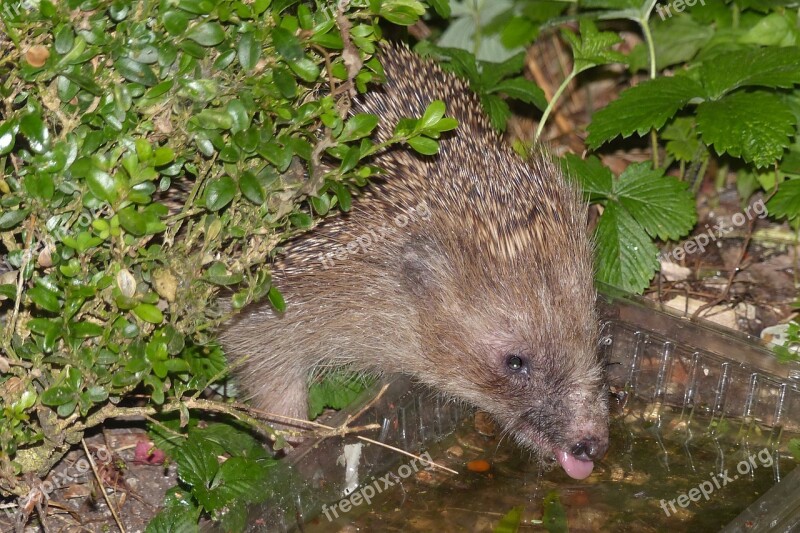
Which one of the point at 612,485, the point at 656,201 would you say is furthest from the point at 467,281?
the point at 656,201

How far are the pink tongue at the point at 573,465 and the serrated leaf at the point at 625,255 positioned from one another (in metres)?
1.18

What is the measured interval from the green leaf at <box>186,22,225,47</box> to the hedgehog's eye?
170 centimetres

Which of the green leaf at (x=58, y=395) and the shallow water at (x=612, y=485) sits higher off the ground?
the green leaf at (x=58, y=395)

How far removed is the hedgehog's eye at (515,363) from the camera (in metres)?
4.00

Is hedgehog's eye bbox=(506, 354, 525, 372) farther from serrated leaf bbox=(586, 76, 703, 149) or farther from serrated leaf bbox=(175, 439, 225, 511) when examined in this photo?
serrated leaf bbox=(586, 76, 703, 149)

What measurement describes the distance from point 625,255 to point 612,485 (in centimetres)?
116

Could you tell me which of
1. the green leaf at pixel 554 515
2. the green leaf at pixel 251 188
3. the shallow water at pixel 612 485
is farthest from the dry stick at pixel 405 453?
the green leaf at pixel 251 188

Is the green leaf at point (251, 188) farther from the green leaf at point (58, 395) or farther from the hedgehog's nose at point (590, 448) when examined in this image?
the hedgehog's nose at point (590, 448)

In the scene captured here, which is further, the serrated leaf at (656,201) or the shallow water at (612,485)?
the serrated leaf at (656,201)

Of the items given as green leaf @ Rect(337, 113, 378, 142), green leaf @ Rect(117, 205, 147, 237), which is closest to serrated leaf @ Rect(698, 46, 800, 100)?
green leaf @ Rect(337, 113, 378, 142)

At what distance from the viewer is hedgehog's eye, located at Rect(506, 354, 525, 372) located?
13.1ft

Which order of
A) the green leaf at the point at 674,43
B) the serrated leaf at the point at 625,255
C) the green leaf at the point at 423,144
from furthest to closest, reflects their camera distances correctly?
the green leaf at the point at 674,43
the serrated leaf at the point at 625,255
the green leaf at the point at 423,144

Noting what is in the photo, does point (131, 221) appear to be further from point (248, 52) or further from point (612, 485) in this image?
point (612, 485)

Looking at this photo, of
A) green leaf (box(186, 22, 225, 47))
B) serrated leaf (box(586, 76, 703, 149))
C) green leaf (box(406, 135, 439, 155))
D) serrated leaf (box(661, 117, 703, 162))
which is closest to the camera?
green leaf (box(186, 22, 225, 47))
